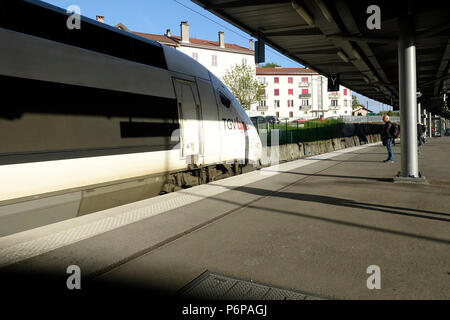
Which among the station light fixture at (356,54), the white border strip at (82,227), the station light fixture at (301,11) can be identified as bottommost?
the white border strip at (82,227)

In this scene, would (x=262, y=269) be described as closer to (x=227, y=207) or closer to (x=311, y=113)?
(x=227, y=207)

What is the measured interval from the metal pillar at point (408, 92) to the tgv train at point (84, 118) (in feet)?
17.0

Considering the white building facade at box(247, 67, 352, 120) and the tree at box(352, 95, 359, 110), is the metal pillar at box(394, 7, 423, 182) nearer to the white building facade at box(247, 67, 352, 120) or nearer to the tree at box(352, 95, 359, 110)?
the white building facade at box(247, 67, 352, 120)

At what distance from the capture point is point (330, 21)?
9.41m

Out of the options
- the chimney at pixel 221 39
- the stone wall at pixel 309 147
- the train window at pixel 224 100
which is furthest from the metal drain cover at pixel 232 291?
the chimney at pixel 221 39

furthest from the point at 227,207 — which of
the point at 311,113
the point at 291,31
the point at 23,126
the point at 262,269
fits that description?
the point at 311,113

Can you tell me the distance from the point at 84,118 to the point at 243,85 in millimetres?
52742

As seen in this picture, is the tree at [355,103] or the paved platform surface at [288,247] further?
the tree at [355,103]

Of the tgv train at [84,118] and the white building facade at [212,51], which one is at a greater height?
the white building facade at [212,51]

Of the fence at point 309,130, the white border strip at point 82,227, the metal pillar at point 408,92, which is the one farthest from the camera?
the fence at point 309,130

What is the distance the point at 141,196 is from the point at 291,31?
25.0ft

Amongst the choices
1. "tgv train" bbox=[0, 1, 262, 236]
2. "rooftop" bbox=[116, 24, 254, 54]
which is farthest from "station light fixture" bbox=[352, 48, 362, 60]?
"rooftop" bbox=[116, 24, 254, 54]

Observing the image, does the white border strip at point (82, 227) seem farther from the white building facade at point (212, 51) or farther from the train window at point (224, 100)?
the white building facade at point (212, 51)

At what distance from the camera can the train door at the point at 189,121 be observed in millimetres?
7934
